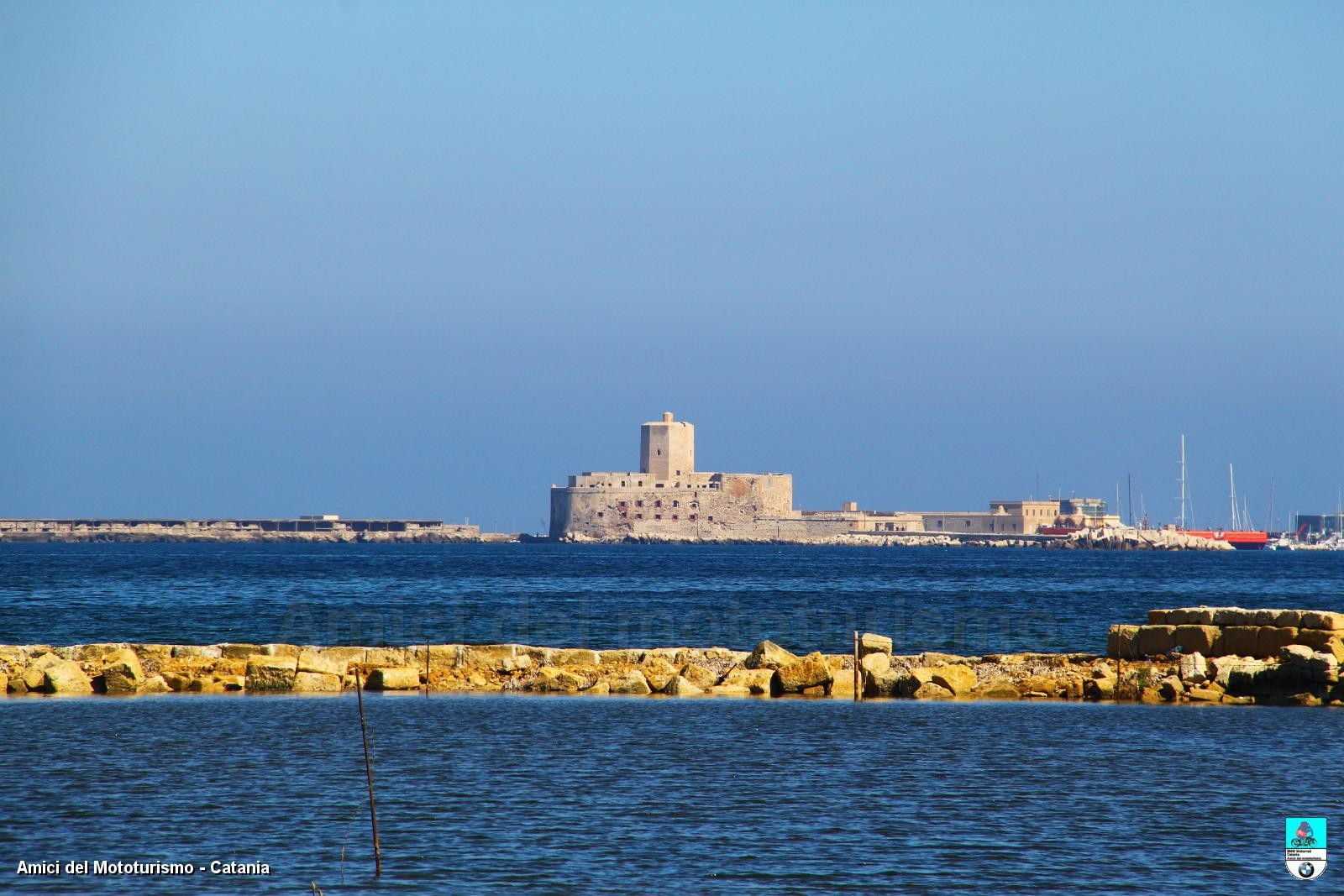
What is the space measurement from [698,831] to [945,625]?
22.4 m

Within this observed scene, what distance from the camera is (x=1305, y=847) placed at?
402 inches

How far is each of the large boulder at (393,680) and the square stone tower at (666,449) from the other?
104 m

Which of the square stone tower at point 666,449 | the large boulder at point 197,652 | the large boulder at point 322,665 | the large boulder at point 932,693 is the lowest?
the large boulder at point 932,693

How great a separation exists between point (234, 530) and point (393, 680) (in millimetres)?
122149

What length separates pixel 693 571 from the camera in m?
67.7

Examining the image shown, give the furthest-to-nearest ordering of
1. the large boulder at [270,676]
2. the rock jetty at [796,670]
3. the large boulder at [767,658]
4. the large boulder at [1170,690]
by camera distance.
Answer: the large boulder at [767,658] → the large boulder at [270,676] → the rock jetty at [796,670] → the large boulder at [1170,690]

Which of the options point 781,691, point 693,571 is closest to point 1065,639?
point 781,691

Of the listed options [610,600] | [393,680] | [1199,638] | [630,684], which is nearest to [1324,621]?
[1199,638]

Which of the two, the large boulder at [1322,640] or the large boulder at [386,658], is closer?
the large boulder at [1322,640]

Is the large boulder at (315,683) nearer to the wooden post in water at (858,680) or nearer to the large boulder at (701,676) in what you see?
the large boulder at (701,676)

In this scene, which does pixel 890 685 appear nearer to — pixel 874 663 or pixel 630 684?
pixel 874 663

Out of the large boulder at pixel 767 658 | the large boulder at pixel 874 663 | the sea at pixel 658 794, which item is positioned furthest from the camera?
the large boulder at pixel 767 658

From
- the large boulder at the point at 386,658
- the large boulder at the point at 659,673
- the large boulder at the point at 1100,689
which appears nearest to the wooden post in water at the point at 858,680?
the large boulder at the point at 659,673

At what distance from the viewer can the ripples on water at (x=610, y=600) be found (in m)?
29.3
